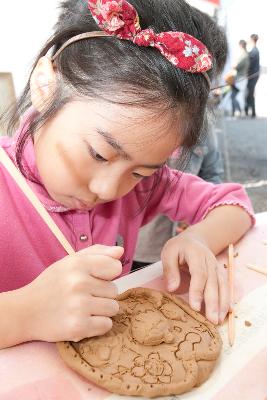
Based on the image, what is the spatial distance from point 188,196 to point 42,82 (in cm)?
39

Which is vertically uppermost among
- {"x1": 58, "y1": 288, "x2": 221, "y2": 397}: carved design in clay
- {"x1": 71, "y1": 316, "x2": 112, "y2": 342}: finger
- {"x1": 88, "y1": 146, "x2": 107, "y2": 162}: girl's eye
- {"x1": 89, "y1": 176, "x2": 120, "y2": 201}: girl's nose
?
{"x1": 88, "y1": 146, "x2": 107, "y2": 162}: girl's eye

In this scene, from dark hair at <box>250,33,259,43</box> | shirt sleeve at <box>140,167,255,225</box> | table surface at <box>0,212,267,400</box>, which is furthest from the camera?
dark hair at <box>250,33,259,43</box>

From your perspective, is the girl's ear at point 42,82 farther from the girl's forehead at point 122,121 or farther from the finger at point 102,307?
the finger at point 102,307

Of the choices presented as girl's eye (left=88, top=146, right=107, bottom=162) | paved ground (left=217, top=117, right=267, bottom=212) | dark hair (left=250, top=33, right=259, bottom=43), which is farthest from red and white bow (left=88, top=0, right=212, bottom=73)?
dark hair (left=250, top=33, right=259, bottom=43)

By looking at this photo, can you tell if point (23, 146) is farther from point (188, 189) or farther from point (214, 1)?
point (214, 1)

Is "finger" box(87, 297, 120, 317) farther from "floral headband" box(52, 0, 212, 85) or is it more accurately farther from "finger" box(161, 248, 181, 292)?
"floral headband" box(52, 0, 212, 85)

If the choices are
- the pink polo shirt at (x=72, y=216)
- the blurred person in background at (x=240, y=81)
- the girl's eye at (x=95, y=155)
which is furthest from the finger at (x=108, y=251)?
the blurred person in background at (x=240, y=81)

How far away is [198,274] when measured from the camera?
0.52 metres

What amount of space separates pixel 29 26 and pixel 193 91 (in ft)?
4.28

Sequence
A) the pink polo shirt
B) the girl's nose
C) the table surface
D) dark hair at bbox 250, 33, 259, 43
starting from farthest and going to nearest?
dark hair at bbox 250, 33, 259, 43 < the pink polo shirt < the girl's nose < the table surface

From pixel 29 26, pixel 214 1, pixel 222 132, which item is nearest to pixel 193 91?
pixel 29 26

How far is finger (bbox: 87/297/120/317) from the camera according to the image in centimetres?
39

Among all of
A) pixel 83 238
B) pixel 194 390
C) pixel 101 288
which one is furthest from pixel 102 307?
pixel 83 238

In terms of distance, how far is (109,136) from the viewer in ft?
1.40
